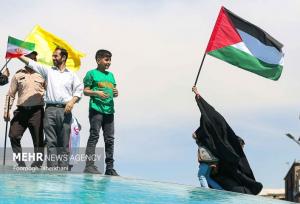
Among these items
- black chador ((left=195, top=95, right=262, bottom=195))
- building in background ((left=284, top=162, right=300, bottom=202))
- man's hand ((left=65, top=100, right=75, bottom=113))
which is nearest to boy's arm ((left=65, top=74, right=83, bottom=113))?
man's hand ((left=65, top=100, right=75, bottom=113))

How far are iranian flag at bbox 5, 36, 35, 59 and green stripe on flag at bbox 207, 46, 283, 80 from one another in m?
3.05

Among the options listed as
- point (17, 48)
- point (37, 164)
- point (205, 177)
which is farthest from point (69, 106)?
point (205, 177)

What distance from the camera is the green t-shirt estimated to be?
10.4m

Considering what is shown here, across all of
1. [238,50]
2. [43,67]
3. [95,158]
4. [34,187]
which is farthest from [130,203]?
[238,50]

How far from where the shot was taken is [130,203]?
338 inches

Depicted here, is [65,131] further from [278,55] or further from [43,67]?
[278,55]

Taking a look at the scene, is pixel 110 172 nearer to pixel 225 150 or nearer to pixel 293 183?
pixel 225 150

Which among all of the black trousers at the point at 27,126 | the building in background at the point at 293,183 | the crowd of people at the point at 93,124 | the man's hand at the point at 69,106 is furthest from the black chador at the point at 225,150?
the building in background at the point at 293,183

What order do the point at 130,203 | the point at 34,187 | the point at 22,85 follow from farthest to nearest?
the point at 22,85, the point at 34,187, the point at 130,203

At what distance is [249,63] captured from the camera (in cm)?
1196

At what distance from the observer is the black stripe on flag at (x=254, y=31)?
1220cm

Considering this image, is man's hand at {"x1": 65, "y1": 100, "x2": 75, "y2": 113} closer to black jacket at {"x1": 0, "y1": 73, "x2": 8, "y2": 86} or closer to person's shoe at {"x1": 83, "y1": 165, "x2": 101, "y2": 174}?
person's shoe at {"x1": 83, "y1": 165, "x2": 101, "y2": 174}

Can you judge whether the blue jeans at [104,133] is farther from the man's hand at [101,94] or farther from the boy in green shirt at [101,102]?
the man's hand at [101,94]

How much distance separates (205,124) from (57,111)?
6.88 feet
